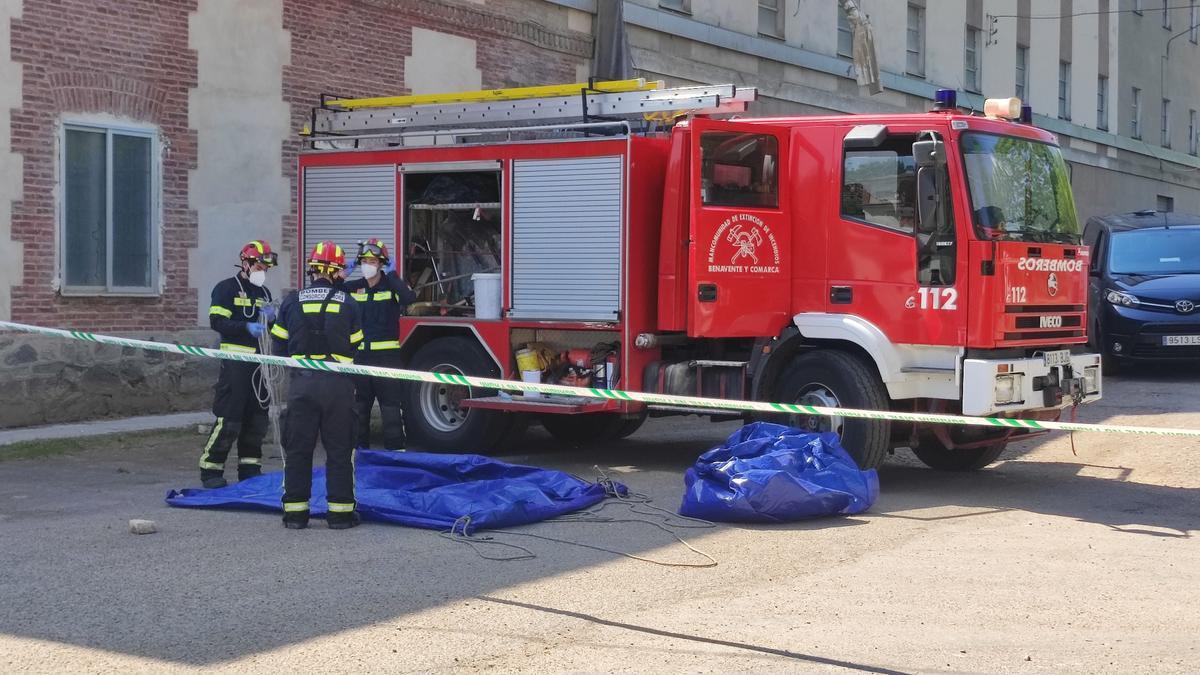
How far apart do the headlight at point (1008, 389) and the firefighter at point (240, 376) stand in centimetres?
516

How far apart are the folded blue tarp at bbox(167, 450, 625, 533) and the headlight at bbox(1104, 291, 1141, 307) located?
1002cm

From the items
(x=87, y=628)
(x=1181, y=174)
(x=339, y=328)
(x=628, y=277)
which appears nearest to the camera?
(x=87, y=628)

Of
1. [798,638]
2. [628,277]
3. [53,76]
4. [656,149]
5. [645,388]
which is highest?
[53,76]

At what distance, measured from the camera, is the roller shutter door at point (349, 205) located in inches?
502

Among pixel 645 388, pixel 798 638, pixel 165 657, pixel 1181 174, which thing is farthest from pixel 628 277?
pixel 1181 174

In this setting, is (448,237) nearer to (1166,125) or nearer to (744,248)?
(744,248)

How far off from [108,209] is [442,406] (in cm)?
420

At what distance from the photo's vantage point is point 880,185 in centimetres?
1054

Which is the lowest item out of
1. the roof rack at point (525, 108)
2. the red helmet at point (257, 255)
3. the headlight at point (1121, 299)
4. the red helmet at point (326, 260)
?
the headlight at point (1121, 299)

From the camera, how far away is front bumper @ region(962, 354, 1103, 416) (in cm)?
996

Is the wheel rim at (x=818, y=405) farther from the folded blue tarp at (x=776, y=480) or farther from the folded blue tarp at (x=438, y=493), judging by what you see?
the folded blue tarp at (x=438, y=493)

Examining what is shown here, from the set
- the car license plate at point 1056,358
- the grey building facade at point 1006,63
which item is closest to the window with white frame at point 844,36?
the grey building facade at point 1006,63

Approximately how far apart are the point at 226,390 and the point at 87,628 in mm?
4184

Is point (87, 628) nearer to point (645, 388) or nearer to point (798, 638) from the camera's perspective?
point (798, 638)
